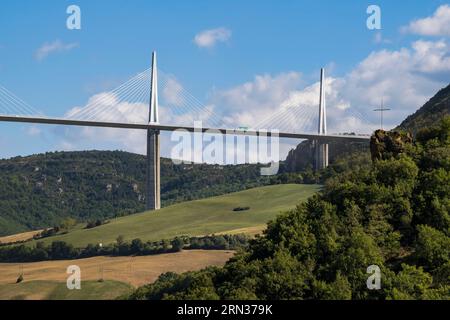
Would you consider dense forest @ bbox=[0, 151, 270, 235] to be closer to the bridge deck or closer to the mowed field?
the bridge deck

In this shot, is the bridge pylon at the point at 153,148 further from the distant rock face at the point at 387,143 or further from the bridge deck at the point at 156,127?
the distant rock face at the point at 387,143

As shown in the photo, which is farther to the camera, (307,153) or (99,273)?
(307,153)

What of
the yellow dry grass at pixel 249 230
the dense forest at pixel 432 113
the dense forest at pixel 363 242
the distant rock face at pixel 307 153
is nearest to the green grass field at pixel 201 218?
the yellow dry grass at pixel 249 230

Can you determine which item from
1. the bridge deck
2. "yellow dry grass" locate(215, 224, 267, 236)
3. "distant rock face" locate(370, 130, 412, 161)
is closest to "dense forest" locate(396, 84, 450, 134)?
the bridge deck

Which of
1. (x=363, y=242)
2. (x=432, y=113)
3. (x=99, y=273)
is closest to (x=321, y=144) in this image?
(x=432, y=113)

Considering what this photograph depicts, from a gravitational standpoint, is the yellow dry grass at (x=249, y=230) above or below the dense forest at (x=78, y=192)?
below

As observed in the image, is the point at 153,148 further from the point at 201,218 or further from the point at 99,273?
the point at 99,273
